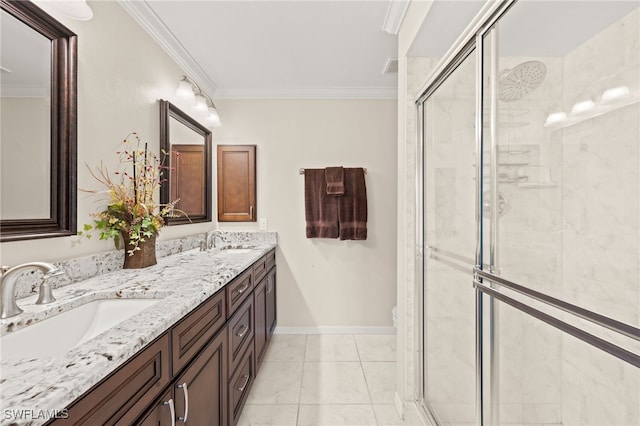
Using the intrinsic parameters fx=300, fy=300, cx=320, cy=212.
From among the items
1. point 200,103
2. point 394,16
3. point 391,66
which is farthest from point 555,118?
point 200,103

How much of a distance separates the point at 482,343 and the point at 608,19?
1324mm

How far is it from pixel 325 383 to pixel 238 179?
1.89m

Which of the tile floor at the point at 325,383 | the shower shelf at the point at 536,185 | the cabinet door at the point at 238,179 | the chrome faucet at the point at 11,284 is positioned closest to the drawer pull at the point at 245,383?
the tile floor at the point at 325,383

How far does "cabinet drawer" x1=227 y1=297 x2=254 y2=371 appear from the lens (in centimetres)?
152

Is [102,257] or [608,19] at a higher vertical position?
[608,19]

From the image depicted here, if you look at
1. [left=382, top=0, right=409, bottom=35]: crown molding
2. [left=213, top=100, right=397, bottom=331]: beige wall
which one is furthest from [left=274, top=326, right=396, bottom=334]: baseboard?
[left=382, top=0, right=409, bottom=35]: crown molding

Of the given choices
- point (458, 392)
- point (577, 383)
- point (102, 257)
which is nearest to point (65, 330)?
point (102, 257)

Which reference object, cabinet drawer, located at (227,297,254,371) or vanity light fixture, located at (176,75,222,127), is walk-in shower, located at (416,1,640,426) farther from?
vanity light fixture, located at (176,75,222,127)

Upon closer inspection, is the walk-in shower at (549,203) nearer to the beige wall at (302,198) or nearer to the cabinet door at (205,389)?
the cabinet door at (205,389)

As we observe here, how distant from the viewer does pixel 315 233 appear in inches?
112

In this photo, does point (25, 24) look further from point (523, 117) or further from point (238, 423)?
point (238, 423)

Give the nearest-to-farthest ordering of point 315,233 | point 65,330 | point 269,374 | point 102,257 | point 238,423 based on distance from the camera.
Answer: point 65,330 < point 102,257 < point 238,423 < point 269,374 < point 315,233

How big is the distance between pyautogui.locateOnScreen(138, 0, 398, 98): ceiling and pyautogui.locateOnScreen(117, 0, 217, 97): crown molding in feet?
0.08

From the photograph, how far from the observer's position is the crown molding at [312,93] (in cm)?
287
